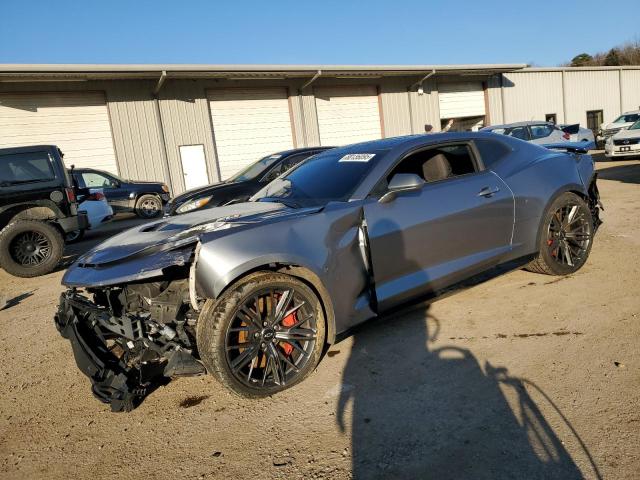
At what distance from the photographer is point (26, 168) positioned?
7.29 m

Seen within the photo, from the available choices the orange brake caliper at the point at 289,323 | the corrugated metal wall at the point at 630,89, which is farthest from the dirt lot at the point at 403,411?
the corrugated metal wall at the point at 630,89

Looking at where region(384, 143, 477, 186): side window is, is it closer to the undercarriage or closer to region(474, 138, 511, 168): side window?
region(474, 138, 511, 168): side window

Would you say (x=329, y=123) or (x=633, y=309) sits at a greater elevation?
(x=329, y=123)

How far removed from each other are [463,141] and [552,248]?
1.34 meters

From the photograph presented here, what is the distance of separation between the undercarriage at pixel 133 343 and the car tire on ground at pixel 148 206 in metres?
11.1

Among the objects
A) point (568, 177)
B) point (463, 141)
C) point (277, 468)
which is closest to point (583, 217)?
point (568, 177)

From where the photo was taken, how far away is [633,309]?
11.7ft

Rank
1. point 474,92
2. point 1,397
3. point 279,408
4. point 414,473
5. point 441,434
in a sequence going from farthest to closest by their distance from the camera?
1. point 474,92
2. point 1,397
3. point 279,408
4. point 441,434
5. point 414,473

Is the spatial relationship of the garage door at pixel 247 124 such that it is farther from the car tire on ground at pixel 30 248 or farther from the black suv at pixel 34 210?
the car tire on ground at pixel 30 248

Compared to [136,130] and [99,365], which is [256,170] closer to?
[99,365]

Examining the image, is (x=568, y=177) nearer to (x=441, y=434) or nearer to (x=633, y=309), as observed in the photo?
(x=633, y=309)

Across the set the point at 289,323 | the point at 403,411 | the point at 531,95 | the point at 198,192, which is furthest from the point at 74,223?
the point at 531,95

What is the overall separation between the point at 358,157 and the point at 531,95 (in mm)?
26185

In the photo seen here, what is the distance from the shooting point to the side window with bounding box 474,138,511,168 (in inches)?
157
